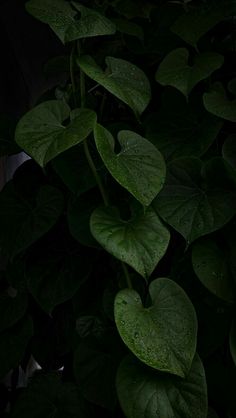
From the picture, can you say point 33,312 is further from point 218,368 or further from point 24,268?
point 218,368

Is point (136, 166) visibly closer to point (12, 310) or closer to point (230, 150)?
point (230, 150)

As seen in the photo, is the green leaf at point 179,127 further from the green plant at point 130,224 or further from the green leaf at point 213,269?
the green leaf at point 213,269

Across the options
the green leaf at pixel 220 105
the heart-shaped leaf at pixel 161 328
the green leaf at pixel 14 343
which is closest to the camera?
the heart-shaped leaf at pixel 161 328

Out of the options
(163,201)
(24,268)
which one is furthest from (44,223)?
(163,201)

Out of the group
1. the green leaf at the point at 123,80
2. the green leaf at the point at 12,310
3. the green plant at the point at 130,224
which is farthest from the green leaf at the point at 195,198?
the green leaf at the point at 12,310

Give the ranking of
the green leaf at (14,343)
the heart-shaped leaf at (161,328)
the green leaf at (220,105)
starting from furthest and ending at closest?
the green leaf at (14,343)
the green leaf at (220,105)
the heart-shaped leaf at (161,328)

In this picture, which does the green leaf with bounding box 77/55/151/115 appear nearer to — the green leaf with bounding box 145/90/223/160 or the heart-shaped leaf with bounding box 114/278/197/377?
the green leaf with bounding box 145/90/223/160
